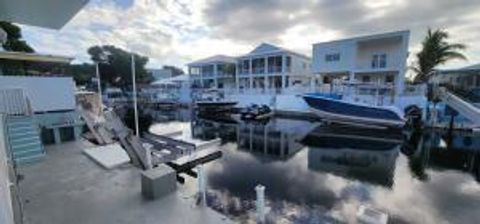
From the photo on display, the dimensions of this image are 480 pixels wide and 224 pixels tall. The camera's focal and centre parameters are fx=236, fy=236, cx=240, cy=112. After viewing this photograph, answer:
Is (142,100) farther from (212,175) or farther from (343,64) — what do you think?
(212,175)

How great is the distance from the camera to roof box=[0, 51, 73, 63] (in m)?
10.6

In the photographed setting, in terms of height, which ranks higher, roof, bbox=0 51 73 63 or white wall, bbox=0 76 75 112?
roof, bbox=0 51 73 63

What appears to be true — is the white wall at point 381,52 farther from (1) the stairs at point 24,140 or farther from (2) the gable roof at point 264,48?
(1) the stairs at point 24,140

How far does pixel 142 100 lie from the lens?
32250 millimetres

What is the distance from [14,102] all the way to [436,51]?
28484 mm

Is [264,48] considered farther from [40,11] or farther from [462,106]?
[40,11]

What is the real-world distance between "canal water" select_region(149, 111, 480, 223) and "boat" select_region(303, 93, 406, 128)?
1295 millimetres

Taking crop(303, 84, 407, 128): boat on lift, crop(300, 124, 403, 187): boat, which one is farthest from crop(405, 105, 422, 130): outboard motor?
crop(300, 124, 403, 187): boat

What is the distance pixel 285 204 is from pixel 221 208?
60.8 inches

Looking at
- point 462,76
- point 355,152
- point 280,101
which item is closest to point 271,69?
point 280,101

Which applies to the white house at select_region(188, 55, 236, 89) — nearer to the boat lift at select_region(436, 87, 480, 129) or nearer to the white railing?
the boat lift at select_region(436, 87, 480, 129)

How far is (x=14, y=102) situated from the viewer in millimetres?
8359

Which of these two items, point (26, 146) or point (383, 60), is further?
point (383, 60)

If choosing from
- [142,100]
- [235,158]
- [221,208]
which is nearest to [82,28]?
[235,158]
